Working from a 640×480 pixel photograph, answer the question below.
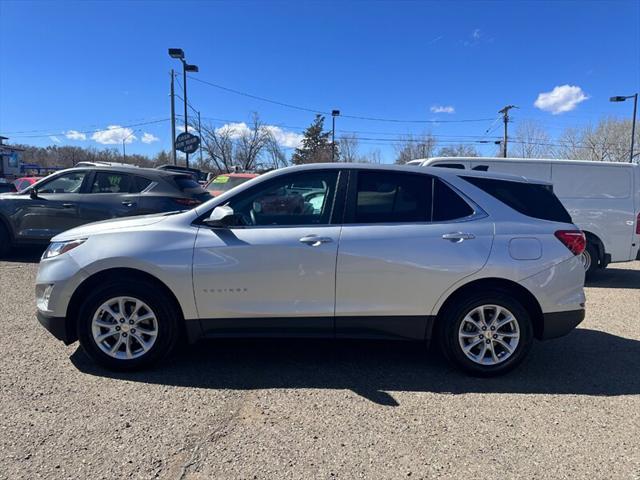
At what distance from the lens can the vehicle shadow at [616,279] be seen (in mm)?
7605

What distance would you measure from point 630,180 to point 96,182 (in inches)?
370

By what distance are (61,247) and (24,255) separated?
21.3 feet

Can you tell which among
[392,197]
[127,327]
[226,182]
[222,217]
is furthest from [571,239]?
[226,182]

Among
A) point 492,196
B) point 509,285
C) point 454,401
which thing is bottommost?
point 454,401

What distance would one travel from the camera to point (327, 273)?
359 centimetres

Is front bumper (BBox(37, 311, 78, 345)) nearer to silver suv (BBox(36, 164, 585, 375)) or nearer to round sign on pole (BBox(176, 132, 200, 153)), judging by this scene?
silver suv (BBox(36, 164, 585, 375))

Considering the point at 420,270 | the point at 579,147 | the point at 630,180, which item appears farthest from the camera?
the point at 579,147

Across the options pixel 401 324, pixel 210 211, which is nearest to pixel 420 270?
pixel 401 324

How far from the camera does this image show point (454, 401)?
336cm

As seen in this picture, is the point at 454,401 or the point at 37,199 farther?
the point at 37,199

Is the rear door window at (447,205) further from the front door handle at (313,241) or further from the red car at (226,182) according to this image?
the red car at (226,182)

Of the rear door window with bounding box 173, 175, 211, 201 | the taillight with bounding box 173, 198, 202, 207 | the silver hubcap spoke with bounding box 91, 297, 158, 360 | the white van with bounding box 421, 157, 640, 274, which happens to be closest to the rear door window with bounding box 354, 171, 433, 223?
the silver hubcap spoke with bounding box 91, 297, 158, 360

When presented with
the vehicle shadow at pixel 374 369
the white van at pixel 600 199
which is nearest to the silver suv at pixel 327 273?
the vehicle shadow at pixel 374 369

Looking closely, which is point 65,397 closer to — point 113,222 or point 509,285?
point 113,222
